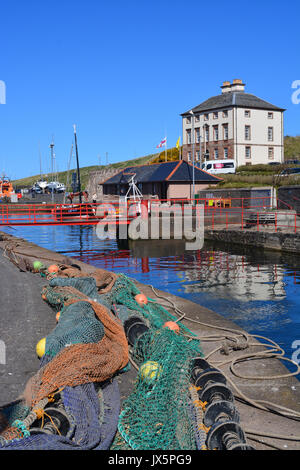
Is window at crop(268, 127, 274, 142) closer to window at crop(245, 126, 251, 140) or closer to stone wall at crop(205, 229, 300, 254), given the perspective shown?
window at crop(245, 126, 251, 140)

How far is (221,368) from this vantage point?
6902 mm

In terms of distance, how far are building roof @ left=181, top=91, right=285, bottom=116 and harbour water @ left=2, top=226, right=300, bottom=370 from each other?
128 feet

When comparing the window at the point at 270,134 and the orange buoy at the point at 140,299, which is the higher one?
the window at the point at 270,134

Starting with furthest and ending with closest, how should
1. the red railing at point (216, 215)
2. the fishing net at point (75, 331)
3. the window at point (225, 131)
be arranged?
the window at point (225, 131) < the red railing at point (216, 215) < the fishing net at point (75, 331)

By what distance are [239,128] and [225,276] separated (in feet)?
161

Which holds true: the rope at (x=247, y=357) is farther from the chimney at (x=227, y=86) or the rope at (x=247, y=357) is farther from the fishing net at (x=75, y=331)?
the chimney at (x=227, y=86)

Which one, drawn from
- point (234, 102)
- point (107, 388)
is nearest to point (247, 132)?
point (234, 102)

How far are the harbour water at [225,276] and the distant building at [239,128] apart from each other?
123 ft

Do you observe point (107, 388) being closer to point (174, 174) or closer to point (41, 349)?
point (41, 349)

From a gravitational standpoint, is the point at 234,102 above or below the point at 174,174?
above

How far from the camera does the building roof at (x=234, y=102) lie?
210 ft

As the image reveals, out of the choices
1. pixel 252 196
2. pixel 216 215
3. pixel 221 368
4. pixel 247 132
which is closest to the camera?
pixel 221 368

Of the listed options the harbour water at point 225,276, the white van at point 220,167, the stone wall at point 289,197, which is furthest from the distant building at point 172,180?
the harbour water at point 225,276

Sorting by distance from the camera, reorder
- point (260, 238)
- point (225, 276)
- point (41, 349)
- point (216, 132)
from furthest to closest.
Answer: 1. point (216, 132)
2. point (260, 238)
3. point (225, 276)
4. point (41, 349)
